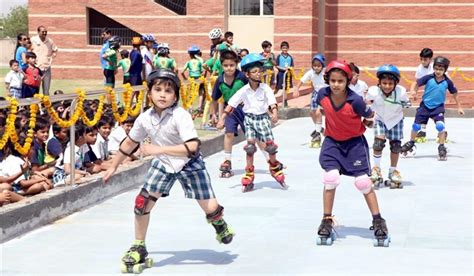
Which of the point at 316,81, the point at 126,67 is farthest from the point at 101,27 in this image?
the point at 316,81

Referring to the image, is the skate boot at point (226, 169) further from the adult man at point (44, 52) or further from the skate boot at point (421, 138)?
the adult man at point (44, 52)

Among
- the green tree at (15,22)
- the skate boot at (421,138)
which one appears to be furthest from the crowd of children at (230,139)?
the green tree at (15,22)

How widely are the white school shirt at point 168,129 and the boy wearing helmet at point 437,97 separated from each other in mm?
7902

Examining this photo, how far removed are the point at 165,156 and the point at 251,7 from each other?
27708mm

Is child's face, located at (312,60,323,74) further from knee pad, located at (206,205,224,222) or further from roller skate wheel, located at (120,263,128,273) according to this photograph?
roller skate wheel, located at (120,263,128,273)

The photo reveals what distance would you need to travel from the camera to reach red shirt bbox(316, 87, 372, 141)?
8336 millimetres

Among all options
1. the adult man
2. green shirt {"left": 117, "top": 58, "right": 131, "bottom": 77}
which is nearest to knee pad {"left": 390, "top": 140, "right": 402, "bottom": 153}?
green shirt {"left": 117, "top": 58, "right": 131, "bottom": 77}

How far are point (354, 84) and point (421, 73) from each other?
5.01ft

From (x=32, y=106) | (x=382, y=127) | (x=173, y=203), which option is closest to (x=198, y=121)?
(x=382, y=127)

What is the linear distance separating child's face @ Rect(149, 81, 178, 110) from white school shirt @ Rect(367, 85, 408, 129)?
5093 millimetres

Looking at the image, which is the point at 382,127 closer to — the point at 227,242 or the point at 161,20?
the point at 227,242

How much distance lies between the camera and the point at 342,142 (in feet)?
27.8

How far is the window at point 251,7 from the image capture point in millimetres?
34503

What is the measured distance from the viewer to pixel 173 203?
1048 centimetres
